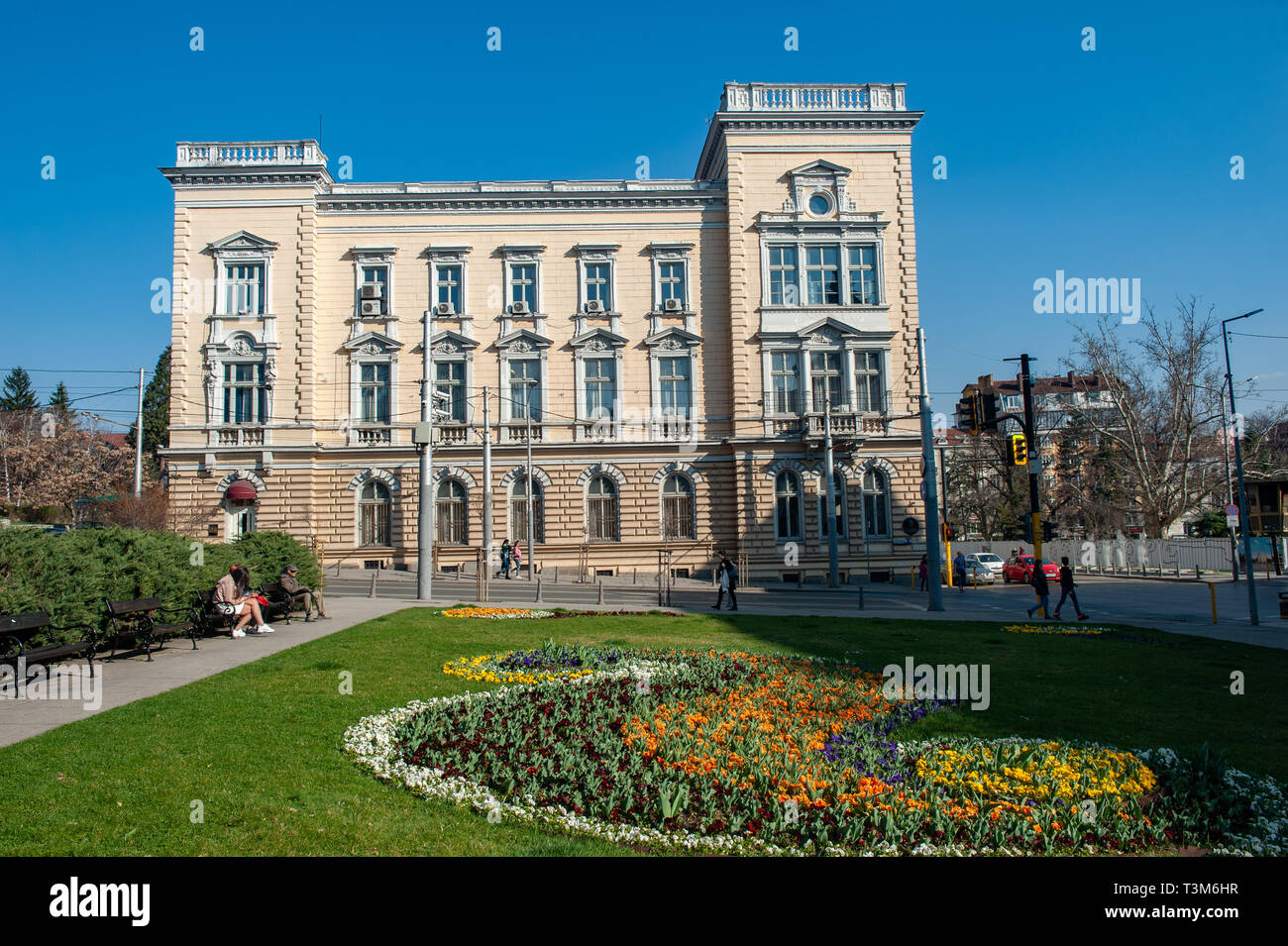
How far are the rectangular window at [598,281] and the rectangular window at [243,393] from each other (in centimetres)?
1717

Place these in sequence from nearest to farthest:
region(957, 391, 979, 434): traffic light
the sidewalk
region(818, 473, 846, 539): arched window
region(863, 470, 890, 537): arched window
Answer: the sidewalk < region(957, 391, 979, 434): traffic light < region(818, 473, 846, 539): arched window < region(863, 470, 890, 537): arched window

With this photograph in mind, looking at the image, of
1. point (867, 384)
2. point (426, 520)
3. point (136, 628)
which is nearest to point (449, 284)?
point (426, 520)

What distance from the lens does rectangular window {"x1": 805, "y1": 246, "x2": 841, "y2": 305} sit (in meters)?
41.6

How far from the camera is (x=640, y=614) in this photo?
73.6 feet

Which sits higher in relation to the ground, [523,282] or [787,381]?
[523,282]

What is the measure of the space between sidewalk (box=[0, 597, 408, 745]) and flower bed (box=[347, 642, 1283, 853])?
3723mm

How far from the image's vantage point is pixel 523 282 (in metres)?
42.0

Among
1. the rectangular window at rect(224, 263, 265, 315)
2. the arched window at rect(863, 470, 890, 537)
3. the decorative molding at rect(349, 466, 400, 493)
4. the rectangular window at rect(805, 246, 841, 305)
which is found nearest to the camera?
the decorative molding at rect(349, 466, 400, 493)

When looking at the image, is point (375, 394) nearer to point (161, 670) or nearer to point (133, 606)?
point (133, 606)

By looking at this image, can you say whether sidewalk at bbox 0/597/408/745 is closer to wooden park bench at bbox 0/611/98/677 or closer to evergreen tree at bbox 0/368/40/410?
wooden park bench at bbox 0/611/98/677

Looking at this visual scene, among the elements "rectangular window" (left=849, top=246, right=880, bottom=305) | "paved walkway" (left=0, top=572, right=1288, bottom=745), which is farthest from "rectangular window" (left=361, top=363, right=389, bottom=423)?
"rectangular window" (left=849, top=246, right=880, bottom=305)

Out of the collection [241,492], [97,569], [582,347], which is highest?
[582,347]

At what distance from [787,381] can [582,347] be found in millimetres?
10863

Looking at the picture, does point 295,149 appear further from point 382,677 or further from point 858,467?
point 382,677
